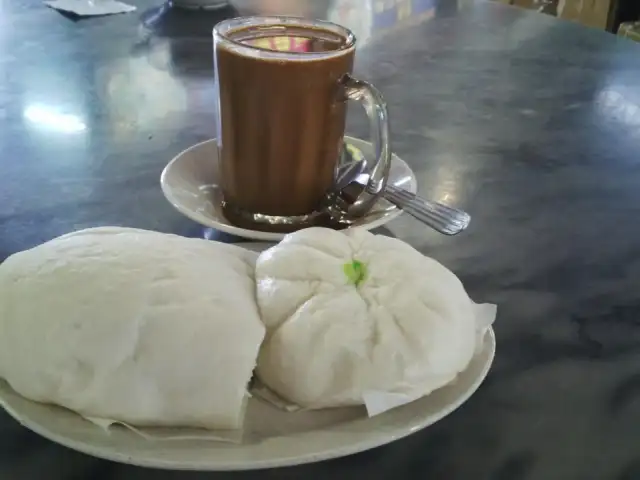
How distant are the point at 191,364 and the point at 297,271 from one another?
0.34 ft

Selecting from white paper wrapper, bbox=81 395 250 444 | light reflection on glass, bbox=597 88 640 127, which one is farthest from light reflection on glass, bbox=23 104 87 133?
light reflection on glass, bbox=597 88 640 127

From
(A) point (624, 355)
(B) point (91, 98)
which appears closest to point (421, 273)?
(A) point (624, 355)

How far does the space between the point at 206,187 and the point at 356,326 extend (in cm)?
37

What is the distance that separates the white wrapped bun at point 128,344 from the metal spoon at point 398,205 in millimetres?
302

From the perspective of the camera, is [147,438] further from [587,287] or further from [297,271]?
[587,287]

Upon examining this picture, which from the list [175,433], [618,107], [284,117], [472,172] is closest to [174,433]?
[175,433]

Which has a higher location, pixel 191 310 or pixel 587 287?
pixel 191 310

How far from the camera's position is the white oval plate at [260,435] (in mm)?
369

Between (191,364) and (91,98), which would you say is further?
(91,98)

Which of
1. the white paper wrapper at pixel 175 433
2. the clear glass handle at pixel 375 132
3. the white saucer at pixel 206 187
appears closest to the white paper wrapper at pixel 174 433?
the white paper wrapper at pixel 175 433

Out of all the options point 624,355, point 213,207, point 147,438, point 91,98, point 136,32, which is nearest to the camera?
point 147,438

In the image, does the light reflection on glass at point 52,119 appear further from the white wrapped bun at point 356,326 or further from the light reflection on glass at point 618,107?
the light reflection on glass at point 618,107

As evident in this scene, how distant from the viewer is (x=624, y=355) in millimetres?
540

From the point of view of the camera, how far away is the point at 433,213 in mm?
683
